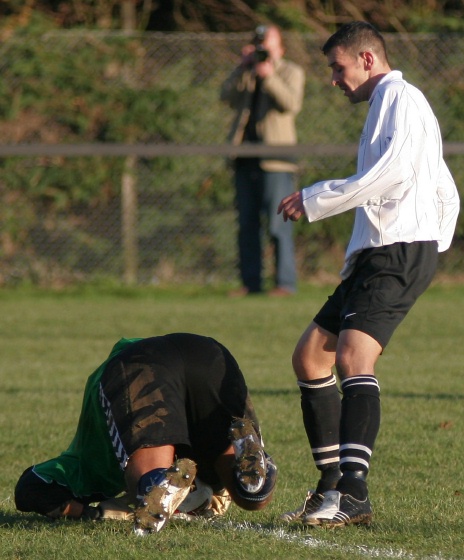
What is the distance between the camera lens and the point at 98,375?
4.37 metres

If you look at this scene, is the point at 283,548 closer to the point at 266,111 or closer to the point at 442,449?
the point at 442,449

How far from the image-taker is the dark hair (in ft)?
15.1

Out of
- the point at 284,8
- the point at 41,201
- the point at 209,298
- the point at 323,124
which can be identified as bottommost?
the point at 209,298

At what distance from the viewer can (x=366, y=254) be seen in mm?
4480

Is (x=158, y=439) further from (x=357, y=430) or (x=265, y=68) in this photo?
(x=265, y=68)

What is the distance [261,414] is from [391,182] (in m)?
2.64

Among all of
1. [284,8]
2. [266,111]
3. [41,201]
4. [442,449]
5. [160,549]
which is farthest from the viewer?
[284,8]

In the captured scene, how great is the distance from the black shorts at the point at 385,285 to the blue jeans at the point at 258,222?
7482 millimetres

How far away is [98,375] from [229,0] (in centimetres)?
1132

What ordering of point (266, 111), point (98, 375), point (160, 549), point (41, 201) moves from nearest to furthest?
1. point (160, 549)
2. point (98, 375)
3. point (266, 111)
4. point (41, 201)

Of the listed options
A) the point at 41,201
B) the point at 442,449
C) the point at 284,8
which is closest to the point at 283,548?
the point at 442,449

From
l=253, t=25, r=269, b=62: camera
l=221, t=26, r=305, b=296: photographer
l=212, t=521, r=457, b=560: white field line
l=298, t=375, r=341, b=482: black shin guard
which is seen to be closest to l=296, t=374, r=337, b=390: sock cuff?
l=298, t=375, r=341, b=482: black shin guard

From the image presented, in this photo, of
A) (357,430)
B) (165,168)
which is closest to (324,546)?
(357,430)

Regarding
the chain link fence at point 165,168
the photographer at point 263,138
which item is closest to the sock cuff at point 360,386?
the photographer at point 263,138
